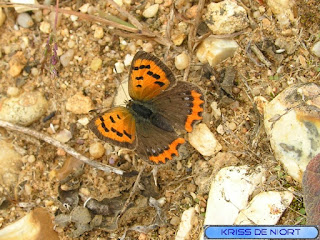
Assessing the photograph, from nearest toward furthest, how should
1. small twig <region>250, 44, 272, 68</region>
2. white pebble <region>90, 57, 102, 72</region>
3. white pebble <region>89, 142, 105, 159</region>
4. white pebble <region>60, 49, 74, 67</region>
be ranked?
small twig <region>250, 44, 272, 68</region> → white pebble <region>89, 142, 105, 159</region> → white pebble <region>90, 57, 102, 72</region> → white pebble <region>60, 49, 74, 67</region>

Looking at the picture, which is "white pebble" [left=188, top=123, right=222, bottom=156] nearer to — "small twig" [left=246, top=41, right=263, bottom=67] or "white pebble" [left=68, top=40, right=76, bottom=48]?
"small twig" [left=246, top=41, right=263, bottom=67]

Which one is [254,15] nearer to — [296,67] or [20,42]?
[296,67]

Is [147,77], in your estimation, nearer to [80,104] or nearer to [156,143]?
[156,143]

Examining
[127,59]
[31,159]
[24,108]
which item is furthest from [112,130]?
[24,108]

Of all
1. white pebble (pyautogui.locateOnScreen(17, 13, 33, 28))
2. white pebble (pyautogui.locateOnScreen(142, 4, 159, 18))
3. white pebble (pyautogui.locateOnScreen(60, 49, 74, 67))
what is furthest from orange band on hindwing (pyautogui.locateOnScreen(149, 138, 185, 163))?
white pebble (pyautogui.locateOnScreen(17, 13, 33, 28))

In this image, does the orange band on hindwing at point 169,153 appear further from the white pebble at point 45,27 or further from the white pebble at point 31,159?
the white pebble at point 45,27

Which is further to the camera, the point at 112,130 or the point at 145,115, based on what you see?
the point at 145,115

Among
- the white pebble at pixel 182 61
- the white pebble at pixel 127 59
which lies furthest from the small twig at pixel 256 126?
the white pebble at pixel 127 59

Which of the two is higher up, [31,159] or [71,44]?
[71,44]
